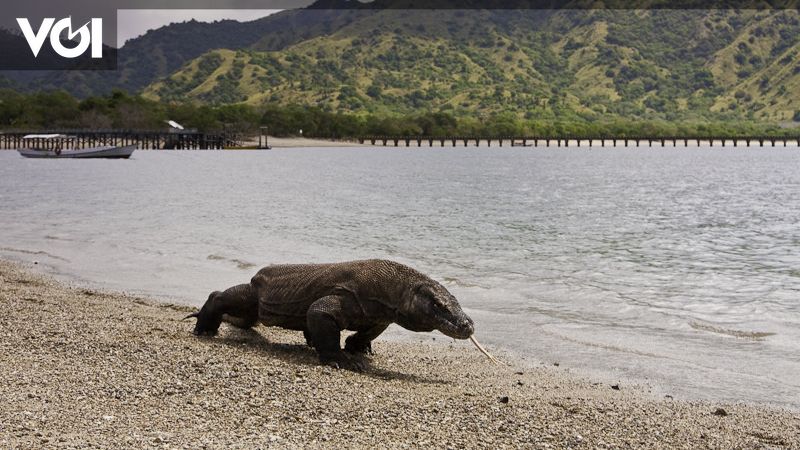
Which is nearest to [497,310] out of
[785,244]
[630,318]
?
[630,318]

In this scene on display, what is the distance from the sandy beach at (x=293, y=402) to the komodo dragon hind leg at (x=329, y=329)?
24cm

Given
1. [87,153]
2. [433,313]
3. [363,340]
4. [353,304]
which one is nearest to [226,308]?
[363,340]

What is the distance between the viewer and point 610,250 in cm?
2627

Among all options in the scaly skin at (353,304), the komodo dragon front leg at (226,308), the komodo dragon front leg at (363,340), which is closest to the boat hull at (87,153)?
the komodo dragon front leg at (226,308)

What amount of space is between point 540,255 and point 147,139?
148890 millimetres

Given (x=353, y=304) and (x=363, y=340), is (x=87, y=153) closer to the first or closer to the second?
(x=363, y=340)

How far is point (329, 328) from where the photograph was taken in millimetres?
9680

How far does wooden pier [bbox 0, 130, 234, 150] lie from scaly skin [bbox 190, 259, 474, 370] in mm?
139672

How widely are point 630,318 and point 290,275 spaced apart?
7.02 metres

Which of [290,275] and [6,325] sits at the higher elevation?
[290,275]

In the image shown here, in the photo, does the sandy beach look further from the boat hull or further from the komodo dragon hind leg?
the boat hull

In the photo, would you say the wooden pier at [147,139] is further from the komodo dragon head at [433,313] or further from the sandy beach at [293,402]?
the komodo dragon head at [433,313]

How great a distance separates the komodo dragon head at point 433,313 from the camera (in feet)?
30.8

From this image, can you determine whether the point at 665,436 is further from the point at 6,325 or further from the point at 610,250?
the point at 610,250
